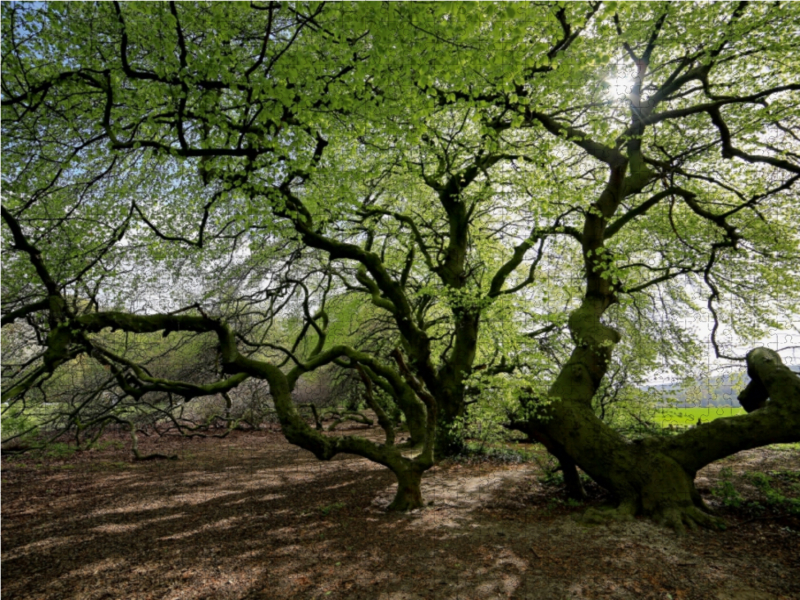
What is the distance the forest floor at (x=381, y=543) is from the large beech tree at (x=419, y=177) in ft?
3.00

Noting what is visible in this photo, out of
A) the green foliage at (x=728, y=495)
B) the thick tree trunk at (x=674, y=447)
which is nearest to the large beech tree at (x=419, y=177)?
the thick tree trunk at (x=674, y=447)

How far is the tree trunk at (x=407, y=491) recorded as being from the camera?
7.25 m

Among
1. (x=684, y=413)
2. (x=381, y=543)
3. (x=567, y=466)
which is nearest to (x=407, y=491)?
(x=381, y=543)

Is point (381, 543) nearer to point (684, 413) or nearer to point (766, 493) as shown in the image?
point (766, 493)

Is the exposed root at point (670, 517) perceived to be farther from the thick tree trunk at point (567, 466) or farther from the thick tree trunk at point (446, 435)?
the thick tree trunk at point (446, 435)

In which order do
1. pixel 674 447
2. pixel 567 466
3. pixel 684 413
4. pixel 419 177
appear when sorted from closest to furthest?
pixel 674 447
pixel 567 466
pixel 684 413
pixel 419 177

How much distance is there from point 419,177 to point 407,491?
7526 millimetres

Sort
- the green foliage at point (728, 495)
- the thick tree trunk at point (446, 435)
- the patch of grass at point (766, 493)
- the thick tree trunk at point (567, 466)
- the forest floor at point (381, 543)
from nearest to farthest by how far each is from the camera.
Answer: the forest floor at point (381, 543)
the patch of grass at point (766, 493)
the green foliage at point (728, 495)
the thick tree trunk at point (567, 466)
the thick tree trunk at point (446, 435)

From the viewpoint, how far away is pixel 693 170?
31.6 ft

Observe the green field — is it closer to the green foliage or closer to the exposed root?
the green foliage

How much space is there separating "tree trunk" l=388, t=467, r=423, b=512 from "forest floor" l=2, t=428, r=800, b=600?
8.4 inches

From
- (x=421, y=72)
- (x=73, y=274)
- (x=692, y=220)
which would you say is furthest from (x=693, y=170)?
(x=73, y=274)

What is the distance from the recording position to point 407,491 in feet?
24.0

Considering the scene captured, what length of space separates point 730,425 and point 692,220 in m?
5.34
